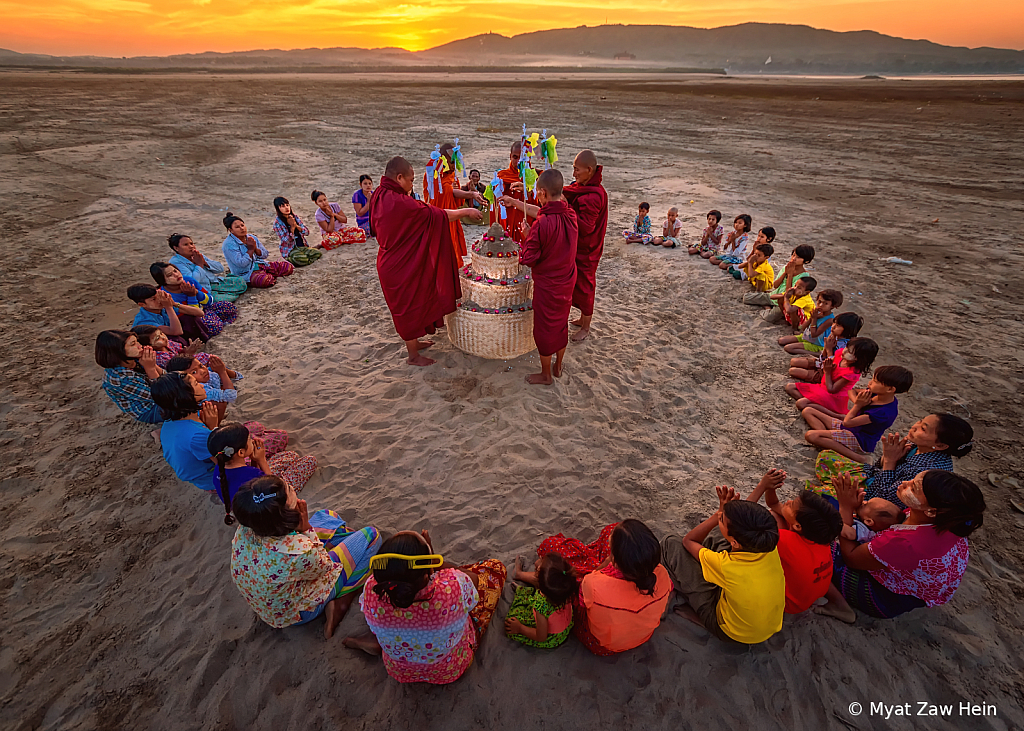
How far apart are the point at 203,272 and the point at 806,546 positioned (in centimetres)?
652

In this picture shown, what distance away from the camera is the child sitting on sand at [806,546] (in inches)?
89.6

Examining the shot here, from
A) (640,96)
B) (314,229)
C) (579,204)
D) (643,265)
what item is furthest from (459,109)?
(579,204)

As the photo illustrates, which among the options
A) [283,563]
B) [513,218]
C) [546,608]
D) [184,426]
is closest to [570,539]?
[546,608]

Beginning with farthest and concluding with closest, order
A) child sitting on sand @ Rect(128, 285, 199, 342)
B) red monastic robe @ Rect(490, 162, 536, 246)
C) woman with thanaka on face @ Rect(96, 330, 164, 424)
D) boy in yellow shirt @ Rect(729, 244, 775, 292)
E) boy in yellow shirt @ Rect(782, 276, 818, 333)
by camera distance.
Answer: boy in yellow shirt @ Rect(729, 244, 775, 292)
red monastic robe @ Rect(490, 162, 536, 246)
boy in yellow shirt @ Rect(782, 276, 818, 333)
child sitting on sand @ Rect(128, 285, 199, 342)
woman with thanaka on face @ Rect(96, 330, 164, 424)

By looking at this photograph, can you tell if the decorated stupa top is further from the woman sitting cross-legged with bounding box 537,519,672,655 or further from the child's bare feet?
the child's bare feet

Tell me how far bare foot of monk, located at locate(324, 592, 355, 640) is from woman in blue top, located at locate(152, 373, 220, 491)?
1.28 m

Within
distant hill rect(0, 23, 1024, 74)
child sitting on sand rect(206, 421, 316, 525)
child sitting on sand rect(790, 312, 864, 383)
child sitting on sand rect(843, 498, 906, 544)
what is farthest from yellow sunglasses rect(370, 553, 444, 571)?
distant hill rect(0, 23, 1024, 74)

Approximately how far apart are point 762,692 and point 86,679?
11.8 feet

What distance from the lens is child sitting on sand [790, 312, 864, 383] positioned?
13.2 feet

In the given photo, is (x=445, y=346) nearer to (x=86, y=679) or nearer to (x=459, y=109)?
(x=86, y=679)

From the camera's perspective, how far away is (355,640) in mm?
2510

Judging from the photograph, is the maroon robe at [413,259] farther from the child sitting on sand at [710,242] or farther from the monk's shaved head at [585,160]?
the child sitting on sand at [710,242]

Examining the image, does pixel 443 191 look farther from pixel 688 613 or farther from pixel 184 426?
pixel 688 613

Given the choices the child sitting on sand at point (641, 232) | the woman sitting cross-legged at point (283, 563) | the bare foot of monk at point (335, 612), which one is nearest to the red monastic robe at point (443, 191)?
the child sitting on sand at point (641, 232)
